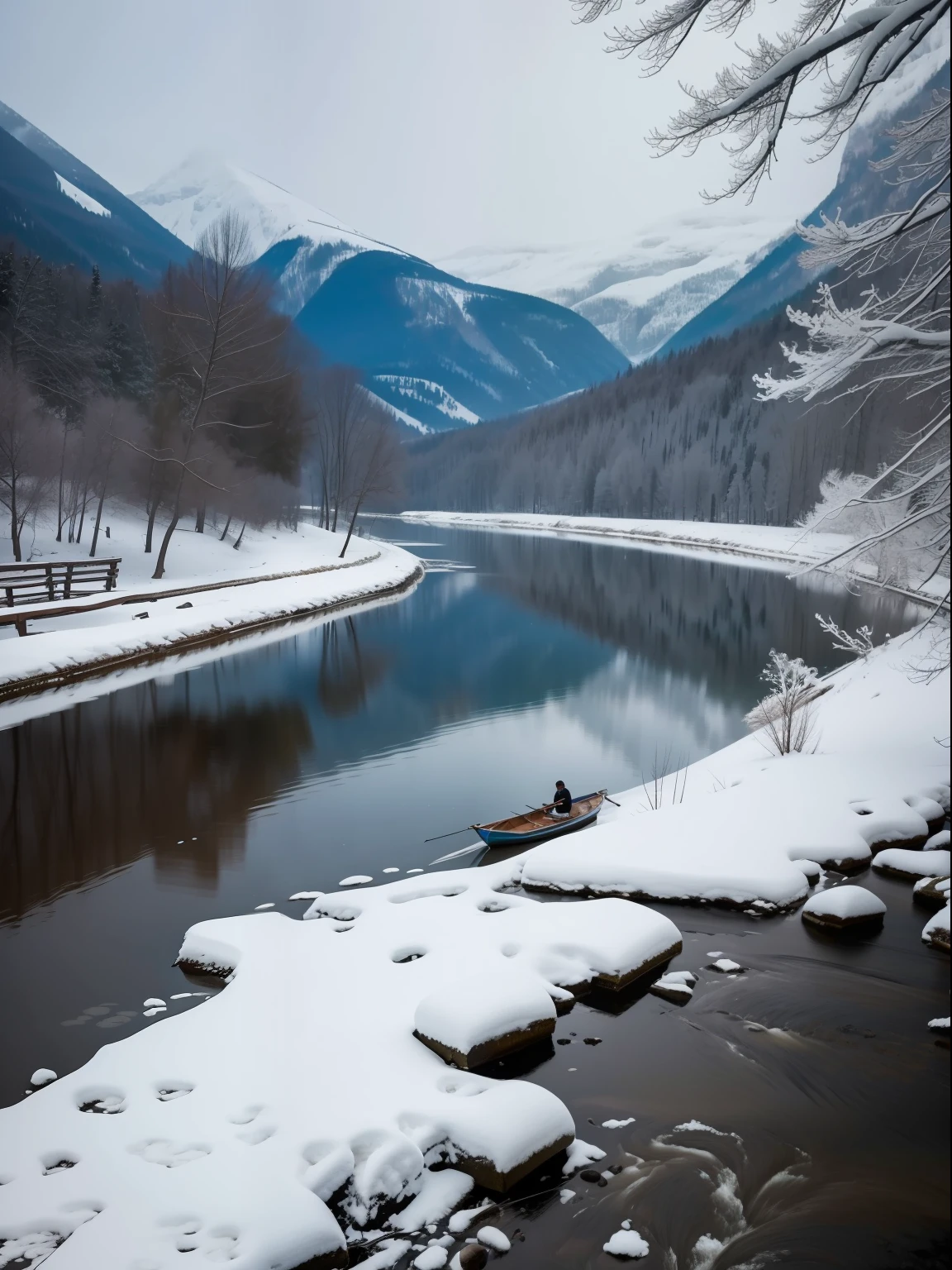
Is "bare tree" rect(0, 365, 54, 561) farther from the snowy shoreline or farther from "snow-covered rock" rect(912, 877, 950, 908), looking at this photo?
the snowy shoreline

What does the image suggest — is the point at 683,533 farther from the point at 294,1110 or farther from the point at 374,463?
the point at 294,1110

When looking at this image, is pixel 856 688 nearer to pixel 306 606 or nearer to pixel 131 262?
pixel 306 606

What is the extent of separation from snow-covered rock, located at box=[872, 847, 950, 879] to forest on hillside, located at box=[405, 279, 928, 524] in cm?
3545

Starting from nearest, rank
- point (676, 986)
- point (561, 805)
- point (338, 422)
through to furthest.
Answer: point (676, 986)
point (561, 805)
point (338, 422)

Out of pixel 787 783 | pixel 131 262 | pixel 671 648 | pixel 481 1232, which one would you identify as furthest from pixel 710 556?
pixel 131 262

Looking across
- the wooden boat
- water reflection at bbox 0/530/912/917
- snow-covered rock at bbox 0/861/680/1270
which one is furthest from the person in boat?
snow-covered rock at bbox 0/861/680/1270

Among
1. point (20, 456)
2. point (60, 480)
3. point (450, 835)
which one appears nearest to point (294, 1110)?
point (450, 835)

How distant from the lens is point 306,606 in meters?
33.5

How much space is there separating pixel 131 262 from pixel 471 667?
448 feet

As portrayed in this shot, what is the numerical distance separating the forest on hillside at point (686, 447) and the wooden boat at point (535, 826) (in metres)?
35.1

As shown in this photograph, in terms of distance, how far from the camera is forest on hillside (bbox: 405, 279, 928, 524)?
70.7 meters

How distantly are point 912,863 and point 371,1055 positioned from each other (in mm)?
6692

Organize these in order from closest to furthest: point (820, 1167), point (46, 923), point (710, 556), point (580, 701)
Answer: point (820, 1167) → point (46, 923) → point (580, 701) → point (710, 556)

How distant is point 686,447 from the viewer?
96500 mm
